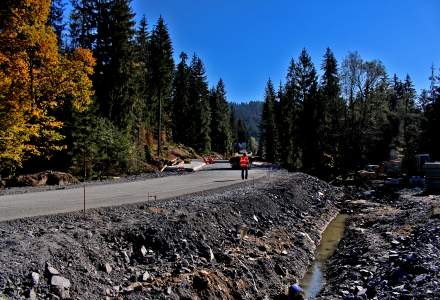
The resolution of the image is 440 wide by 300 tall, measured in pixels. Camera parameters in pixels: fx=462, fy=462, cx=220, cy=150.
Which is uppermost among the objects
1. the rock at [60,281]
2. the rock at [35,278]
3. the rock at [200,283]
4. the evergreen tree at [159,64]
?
the evergreen tree at [159,64]

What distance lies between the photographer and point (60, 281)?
895 cm

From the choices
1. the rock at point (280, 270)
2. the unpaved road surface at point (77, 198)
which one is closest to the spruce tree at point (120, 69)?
the unpaved road surface at point (77, 198)

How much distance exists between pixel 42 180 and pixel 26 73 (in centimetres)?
546

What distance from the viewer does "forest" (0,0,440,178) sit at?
71.4 feet

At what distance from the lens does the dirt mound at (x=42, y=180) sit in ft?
75.1

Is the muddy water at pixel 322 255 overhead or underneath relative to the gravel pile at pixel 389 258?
underneath

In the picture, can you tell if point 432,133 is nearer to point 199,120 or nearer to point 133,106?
point 133,106

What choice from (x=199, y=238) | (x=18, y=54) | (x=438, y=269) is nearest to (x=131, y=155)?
(x=18, y=54)

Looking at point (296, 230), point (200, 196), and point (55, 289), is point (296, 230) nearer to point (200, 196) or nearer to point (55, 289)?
point (200, 196)

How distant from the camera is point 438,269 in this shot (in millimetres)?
12047

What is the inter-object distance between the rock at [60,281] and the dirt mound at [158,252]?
0.09ft

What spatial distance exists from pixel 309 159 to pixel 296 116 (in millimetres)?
8304

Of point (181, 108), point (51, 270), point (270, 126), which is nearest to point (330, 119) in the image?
point (270, 126)

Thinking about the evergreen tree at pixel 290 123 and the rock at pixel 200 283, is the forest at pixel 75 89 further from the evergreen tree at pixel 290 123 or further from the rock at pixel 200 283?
the evergreen tree at pixel 290 123
